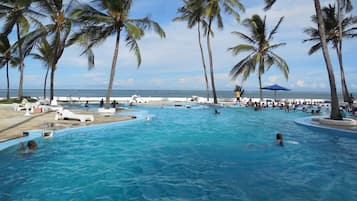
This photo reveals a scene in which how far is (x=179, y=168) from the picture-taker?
620 centimetres

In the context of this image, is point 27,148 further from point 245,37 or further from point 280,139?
point 245,37

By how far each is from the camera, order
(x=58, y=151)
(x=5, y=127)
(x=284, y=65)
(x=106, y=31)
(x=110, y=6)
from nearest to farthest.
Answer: (x=58, y=151) < (x=5, y=127) < (x=110, y=6) < (x=106, y=31) < (x=284, y=65)

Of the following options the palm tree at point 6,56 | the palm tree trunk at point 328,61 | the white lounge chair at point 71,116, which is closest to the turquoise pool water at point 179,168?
the white lounge chair at point 71,116

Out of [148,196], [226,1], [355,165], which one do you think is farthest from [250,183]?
[226,1]

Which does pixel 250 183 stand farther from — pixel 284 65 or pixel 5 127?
pixel 284 65

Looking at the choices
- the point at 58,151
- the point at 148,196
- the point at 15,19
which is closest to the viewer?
the point at 148,196

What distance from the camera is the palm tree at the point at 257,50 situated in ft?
72.1

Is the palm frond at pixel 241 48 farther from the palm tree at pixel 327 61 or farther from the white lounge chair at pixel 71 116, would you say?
the white lounge chair at pixel 71 116

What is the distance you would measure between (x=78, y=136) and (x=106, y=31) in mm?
7530

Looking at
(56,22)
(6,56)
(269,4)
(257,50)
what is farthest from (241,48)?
(6,56)

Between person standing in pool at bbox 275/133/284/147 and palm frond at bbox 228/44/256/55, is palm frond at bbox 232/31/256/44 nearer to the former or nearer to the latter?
palm frond at bbox 228/44/256/55

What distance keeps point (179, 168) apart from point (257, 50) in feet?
63.5

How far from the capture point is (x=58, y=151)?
23.2 ft

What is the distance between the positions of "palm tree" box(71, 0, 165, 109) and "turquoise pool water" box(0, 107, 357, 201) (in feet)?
19.4
